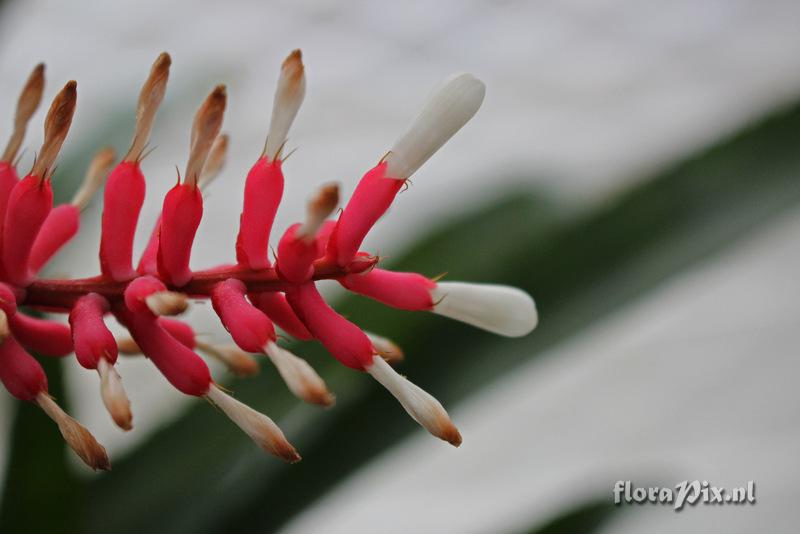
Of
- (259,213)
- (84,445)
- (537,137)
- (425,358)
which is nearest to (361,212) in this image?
(259,213)

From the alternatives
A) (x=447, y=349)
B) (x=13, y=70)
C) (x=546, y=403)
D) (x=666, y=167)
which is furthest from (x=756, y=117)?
(x=13, y=70)

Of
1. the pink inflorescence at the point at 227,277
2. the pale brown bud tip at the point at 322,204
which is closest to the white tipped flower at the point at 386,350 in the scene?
the pink inflorescence at the point at 227,277

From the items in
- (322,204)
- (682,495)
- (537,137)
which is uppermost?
(537,137)

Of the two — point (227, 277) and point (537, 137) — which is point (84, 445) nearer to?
point (227, 277)

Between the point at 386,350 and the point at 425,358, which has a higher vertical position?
the point at 425,358

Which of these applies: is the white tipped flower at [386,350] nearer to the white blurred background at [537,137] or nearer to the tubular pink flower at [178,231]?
the tubular pink flower at [178,231]

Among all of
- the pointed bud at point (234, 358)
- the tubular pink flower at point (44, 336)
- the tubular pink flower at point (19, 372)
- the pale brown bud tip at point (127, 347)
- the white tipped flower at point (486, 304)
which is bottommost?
the tubular pink flower at point (19, 372)
